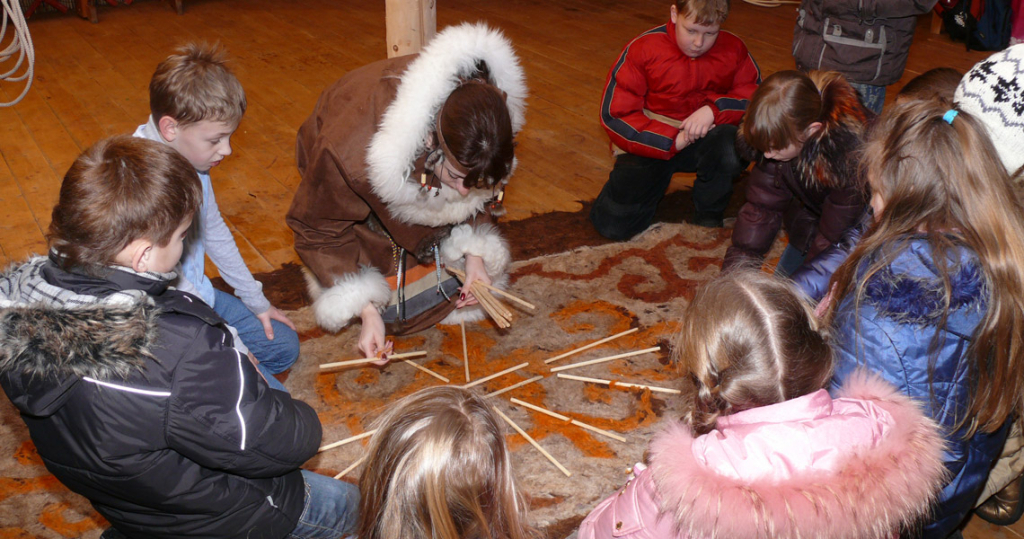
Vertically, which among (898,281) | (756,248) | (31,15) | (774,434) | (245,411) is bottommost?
(31,15)

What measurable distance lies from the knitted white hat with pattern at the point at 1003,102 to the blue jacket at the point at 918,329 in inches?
16.1

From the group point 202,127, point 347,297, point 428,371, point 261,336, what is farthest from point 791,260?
point 202,127

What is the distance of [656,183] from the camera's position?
3.55m

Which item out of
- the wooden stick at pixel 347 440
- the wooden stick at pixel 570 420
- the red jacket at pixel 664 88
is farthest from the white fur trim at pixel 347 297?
the red jacket at pixel 664 88

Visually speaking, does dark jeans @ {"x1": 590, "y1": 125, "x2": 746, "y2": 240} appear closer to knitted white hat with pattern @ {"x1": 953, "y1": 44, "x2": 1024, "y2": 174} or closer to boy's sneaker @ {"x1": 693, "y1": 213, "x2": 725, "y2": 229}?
boy's sneaker @ {"x1": 693, "y1": 213, "x2": 725, "y2": 229}

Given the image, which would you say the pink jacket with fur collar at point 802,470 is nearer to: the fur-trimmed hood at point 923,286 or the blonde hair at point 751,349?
the blonde hair at point 751,349

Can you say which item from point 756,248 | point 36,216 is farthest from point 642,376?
point 36,216

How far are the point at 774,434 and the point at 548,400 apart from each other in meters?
1.27

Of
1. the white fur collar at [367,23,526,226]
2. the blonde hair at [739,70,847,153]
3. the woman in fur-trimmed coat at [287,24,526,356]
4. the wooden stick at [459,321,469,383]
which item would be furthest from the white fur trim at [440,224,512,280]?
the blonde hair at [739,70,847,153]

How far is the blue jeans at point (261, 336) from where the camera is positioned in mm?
2354

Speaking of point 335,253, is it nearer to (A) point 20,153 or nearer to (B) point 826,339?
(B) point 826,339

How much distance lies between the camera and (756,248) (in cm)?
303

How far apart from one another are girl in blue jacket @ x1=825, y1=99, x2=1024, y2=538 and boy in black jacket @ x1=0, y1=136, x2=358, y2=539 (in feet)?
3.90

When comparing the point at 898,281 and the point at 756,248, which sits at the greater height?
the point at 898,281
